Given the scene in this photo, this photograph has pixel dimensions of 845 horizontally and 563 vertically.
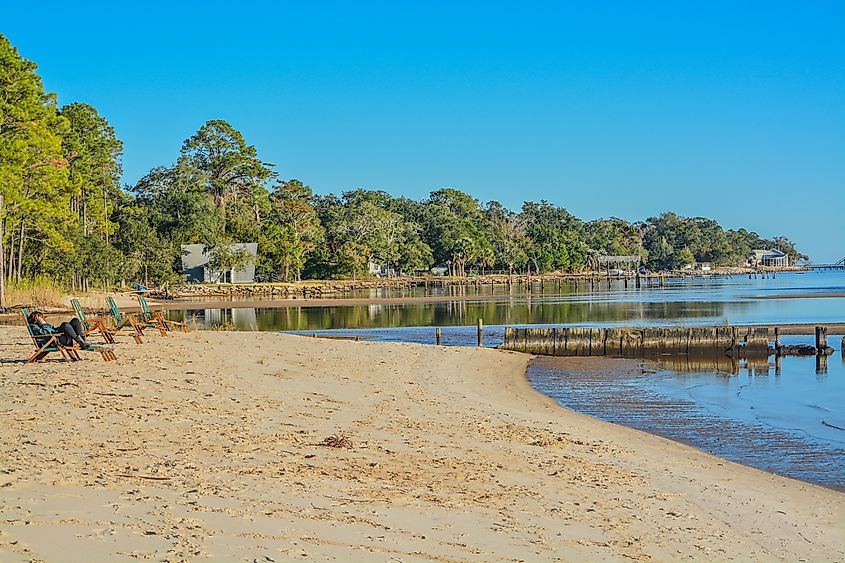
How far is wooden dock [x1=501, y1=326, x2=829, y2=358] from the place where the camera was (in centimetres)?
2834

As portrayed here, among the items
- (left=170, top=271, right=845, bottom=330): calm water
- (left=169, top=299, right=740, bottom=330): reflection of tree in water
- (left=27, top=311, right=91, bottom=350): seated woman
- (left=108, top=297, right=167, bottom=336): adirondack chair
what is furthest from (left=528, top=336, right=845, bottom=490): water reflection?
(left=169, top=299, right=740, bottom=330): reflection of tree in water

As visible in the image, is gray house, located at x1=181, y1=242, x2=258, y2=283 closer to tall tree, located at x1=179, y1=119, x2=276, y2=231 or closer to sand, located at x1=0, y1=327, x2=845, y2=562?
tall tree, located at x1=179, y1=119, x2=276, y2=231

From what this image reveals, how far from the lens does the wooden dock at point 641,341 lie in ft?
93.0

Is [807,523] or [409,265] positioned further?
[409,265]

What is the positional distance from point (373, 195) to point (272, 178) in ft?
114

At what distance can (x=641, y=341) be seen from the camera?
94.6 feet

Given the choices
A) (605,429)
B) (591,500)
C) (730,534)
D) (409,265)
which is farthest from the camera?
(409,265)

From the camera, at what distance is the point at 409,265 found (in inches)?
4855

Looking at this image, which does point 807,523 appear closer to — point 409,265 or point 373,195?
point 409,265

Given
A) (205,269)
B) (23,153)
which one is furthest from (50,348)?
(205,269)

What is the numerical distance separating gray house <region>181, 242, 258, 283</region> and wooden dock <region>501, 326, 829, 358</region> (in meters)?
59.3

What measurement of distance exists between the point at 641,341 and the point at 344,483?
22519 millimetres

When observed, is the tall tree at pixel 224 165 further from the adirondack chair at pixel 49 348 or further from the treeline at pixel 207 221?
the adirondack chair at pixel 49 348

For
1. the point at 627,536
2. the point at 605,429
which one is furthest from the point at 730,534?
the point at 605,429
